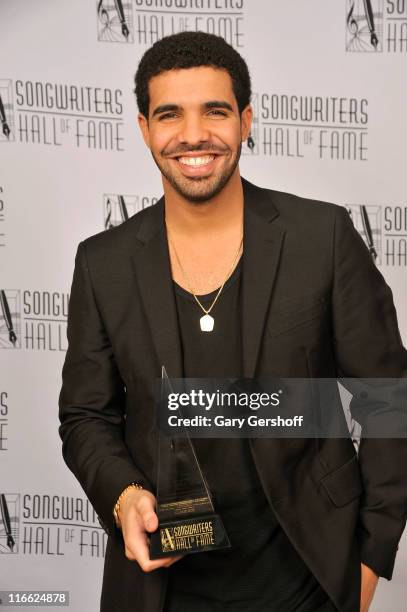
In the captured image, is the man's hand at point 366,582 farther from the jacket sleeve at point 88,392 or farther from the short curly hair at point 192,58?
the short curly hair at point 192,58

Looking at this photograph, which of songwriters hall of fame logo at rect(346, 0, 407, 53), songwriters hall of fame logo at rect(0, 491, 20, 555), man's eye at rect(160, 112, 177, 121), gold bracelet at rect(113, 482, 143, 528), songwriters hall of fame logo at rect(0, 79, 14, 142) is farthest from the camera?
songwriters hall of fame logo at rect(0, 491, 20, 555)

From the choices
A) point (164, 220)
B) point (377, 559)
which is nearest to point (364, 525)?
point (377, 559)

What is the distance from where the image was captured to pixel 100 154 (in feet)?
9.21

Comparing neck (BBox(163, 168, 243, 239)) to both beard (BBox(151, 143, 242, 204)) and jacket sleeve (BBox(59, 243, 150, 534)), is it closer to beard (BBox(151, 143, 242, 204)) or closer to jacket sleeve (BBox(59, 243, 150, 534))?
beard (BBox(151, 143, 242, 204))

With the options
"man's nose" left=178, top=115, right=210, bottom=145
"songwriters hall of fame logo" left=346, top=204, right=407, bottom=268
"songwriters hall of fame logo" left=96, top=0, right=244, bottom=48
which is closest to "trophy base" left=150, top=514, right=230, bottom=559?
"man's nose" left=178, top=115, right=210, bottom=145

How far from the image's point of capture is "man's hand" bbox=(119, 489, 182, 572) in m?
1.53

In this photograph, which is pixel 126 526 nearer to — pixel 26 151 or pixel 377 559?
pixel 377 559

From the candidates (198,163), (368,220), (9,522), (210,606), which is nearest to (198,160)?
(198,163)

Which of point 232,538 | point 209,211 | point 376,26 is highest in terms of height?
point 376,26

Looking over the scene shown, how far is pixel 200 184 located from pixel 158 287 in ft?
0.70

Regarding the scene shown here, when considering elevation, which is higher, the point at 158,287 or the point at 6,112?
the point at 6,112

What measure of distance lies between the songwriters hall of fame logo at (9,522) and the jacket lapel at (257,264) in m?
1.56

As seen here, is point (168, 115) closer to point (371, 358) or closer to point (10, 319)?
point (371, 358)

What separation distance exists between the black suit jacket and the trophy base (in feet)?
0.53
